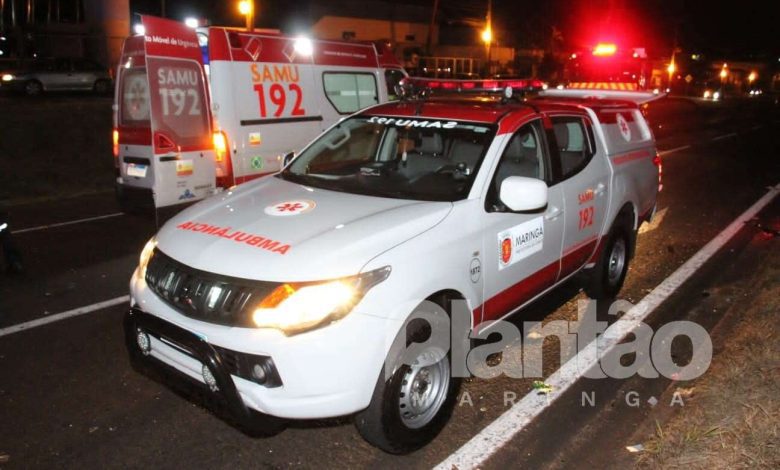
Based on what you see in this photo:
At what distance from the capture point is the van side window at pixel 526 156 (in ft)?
14.5

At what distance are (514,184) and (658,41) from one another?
126 ft

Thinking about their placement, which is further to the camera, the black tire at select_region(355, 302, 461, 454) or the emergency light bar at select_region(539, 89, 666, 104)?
the emergency light bar at select_region(539, 89, 666, 104)

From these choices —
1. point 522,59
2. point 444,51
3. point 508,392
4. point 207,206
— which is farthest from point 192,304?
point 522,59

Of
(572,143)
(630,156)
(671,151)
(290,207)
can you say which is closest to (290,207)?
(290,207)

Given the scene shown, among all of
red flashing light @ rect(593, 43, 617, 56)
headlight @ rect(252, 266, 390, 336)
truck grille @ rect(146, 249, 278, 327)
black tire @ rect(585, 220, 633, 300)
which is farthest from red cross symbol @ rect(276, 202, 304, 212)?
red flashing light @ rect(593, 43, 617, 56)

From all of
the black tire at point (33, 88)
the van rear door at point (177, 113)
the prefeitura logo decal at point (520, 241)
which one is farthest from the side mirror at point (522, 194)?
the black tire at point (33, 88)

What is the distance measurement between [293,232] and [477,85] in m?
2.41

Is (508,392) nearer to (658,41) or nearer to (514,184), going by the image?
(514,184)

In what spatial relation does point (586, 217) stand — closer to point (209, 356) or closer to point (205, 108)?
point (209, 356)

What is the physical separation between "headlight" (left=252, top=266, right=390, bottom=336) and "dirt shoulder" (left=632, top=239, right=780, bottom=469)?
1795mm

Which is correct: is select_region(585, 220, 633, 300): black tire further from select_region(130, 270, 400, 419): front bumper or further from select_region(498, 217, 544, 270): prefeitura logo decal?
select_region(130, 270, 400, 419): front bumper

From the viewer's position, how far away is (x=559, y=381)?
14.1 feet

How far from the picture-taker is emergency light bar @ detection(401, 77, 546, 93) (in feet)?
16.2

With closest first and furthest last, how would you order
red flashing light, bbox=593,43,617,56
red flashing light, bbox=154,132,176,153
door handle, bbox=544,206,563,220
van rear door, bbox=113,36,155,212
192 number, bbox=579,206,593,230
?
door handle, bbox=544,206,563,220 < 192 number, bbox=579,206,593,230 < red flashing light, bbox=154,132,176,153 < van rear door, bbox=113,36,155,212 < red flashing light, bbox=593,43,617,56
